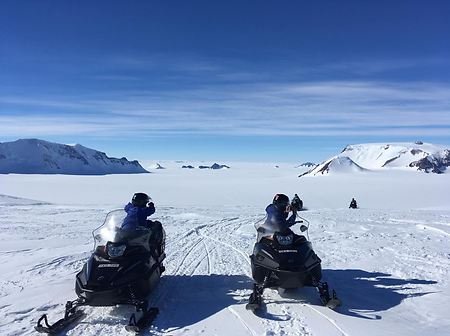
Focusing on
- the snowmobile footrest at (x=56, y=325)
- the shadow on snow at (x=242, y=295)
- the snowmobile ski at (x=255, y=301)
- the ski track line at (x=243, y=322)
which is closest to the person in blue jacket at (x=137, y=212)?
the shadow on snow at (x=242, y=295)

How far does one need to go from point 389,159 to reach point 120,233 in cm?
11270

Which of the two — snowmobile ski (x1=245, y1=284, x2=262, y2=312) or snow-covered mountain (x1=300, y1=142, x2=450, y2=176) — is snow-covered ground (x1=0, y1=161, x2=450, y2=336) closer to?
snowmobile ski (x1=245, y1=284, x2=262, y2=312)

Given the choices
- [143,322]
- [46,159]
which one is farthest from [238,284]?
[46,159]

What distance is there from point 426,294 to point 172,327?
12.5 feet

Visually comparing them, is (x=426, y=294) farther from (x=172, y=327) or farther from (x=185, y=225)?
(x=185, y=225)

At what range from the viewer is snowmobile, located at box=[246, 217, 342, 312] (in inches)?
157

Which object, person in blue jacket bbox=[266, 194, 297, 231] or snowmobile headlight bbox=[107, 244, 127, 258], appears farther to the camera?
person in blue jacket bbox=[266, 194, 297, 231]

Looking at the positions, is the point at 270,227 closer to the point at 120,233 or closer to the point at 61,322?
the point at 120,233

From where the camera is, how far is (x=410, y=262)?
20.6ft

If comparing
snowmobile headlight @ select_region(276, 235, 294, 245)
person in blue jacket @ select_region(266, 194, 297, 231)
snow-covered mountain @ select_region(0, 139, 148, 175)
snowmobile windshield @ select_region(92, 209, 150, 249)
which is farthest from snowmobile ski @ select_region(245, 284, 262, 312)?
snow-covered mountain @ select_region(0, 139, 148, 175)

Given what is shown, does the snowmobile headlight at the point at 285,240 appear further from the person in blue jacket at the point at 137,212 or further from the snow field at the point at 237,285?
the person in blue jacket at the point at 137,212

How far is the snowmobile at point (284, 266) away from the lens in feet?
13.0

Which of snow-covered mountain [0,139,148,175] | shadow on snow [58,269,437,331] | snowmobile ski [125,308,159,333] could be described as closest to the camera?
snowmobile ski [125,308,159,333]

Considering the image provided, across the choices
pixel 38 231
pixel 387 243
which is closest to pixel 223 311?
pixel 387 243
